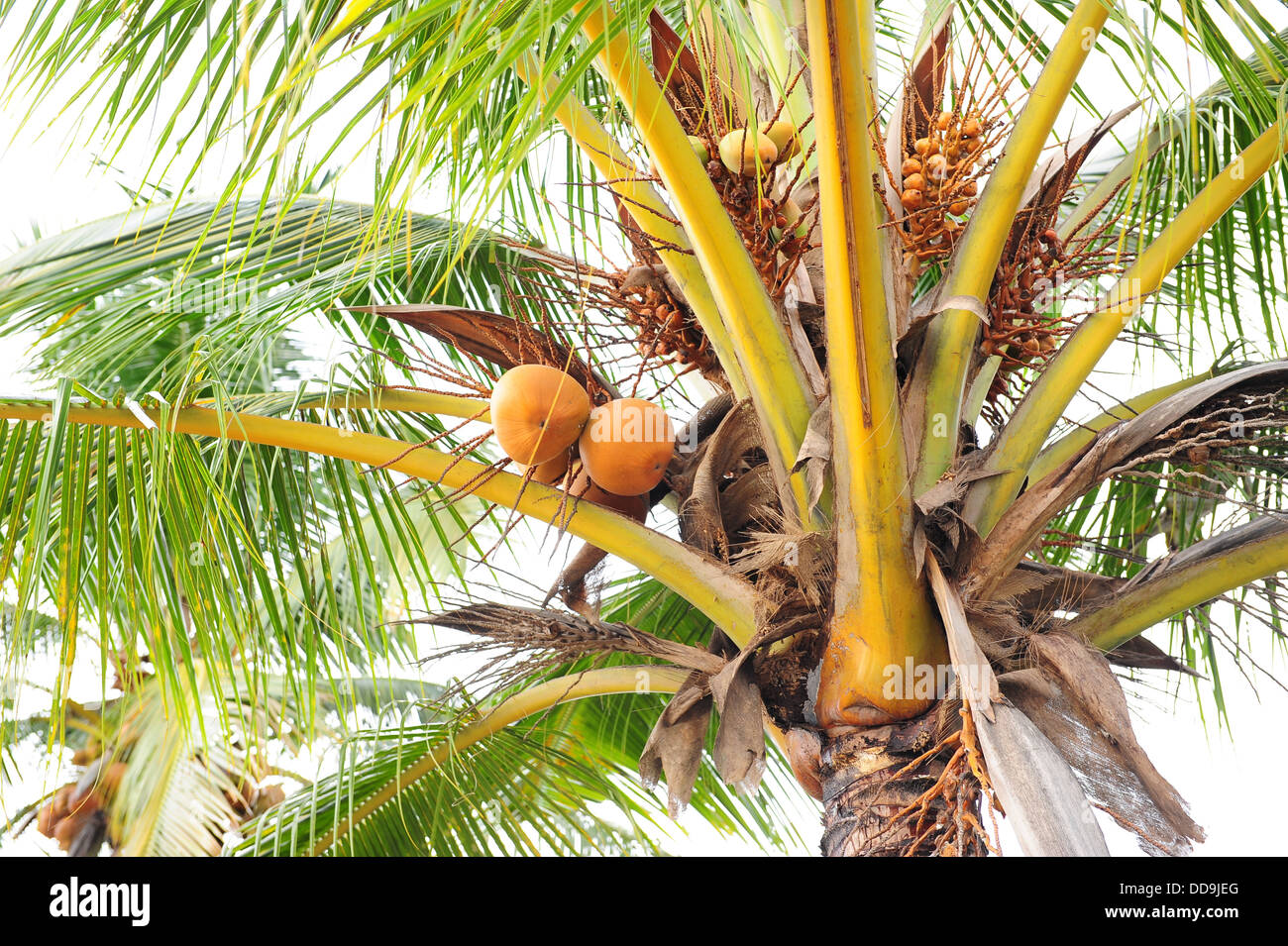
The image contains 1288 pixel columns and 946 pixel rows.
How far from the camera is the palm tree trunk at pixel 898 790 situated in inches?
65.9

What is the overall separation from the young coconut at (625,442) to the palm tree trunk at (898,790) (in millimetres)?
587

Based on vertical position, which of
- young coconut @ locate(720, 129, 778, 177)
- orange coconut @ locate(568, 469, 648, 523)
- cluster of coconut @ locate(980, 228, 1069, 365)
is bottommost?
orange coconut @ locate(568, 469, 648, 523)

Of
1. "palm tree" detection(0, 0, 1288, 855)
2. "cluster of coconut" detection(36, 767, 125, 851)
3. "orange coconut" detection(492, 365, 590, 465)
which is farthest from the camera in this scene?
"cluster of coconut" detection(36, 767, 125, 851)

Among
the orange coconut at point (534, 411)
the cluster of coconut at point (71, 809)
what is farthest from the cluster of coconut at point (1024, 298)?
the cluster of coconut at point (71, 809)

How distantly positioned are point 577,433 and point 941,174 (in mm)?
842

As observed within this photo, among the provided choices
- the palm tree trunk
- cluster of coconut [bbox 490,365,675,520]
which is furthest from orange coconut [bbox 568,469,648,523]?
the palm tree trunk

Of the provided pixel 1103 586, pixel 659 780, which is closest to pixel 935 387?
pixel 1103 586

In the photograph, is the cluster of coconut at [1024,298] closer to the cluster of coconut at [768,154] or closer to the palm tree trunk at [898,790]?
the cluster of coconut at [768,154]

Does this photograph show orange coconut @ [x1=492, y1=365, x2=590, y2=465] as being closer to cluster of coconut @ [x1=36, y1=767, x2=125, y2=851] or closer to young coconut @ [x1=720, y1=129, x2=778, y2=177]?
young coconut @ [x1=720, y1=129, x2=778, y2=177]

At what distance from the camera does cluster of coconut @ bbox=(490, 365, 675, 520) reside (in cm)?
192

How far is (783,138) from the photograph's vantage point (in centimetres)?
223
